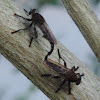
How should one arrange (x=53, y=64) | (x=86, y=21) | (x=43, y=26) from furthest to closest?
(x=86, y=21) < (x=43, y=26) < (x=53, y=64)

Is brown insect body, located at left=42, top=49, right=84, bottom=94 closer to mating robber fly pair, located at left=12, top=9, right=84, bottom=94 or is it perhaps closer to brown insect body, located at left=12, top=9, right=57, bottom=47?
mating robber fly pair, located at left=12, top=9, right=84, bottom=94

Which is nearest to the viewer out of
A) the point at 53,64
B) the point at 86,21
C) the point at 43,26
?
the point at 53,64

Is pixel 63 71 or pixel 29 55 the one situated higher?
pixel 29 55

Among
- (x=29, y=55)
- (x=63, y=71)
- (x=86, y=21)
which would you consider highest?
(x=29, y=55)

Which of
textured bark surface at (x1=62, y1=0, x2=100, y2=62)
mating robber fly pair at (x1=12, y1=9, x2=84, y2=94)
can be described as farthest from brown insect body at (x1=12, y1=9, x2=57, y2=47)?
textured bark surface at (x1=62, y1=0, x2=100, y2=62)

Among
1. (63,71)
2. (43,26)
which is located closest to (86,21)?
(43,26)

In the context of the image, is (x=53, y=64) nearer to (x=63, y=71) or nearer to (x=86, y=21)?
(x=63, y=71)

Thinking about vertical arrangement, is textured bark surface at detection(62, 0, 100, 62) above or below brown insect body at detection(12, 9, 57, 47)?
below

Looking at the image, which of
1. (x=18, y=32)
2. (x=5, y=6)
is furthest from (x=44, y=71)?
(x=5, y=6)

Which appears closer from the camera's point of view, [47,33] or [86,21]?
[47,33]

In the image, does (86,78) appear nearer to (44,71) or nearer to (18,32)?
(44,71)
